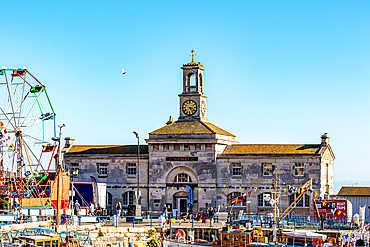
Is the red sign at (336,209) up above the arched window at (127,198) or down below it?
below

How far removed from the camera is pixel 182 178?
6625cm

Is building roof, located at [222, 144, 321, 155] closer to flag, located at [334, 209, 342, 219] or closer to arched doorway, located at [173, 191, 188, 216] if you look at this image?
arched doorway, located at [173, 191, 188, 216]

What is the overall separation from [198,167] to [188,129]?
12.6ft

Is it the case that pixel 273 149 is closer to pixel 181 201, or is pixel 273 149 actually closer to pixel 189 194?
pixel 189 194

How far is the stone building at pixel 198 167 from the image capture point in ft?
208

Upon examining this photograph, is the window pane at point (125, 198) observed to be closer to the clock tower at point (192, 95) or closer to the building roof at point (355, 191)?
the clock tower at point (192, 95)

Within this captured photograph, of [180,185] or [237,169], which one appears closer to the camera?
[237,169]

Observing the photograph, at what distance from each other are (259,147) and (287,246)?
20.8 meters

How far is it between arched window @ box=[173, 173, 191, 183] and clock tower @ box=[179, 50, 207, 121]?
614 centimetres

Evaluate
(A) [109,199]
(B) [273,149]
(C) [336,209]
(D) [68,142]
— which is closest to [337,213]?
(C) [336,209]

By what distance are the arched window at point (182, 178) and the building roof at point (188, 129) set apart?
3950 mm

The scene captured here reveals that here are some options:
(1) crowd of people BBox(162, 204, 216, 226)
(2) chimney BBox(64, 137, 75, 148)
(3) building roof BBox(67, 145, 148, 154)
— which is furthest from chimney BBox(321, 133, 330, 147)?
(2) chimney BBox(64, 137, 75, 148)

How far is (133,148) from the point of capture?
68.6m

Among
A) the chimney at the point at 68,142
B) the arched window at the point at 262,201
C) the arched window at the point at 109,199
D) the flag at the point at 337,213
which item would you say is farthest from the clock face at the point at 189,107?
the flag at the point at 337,213
